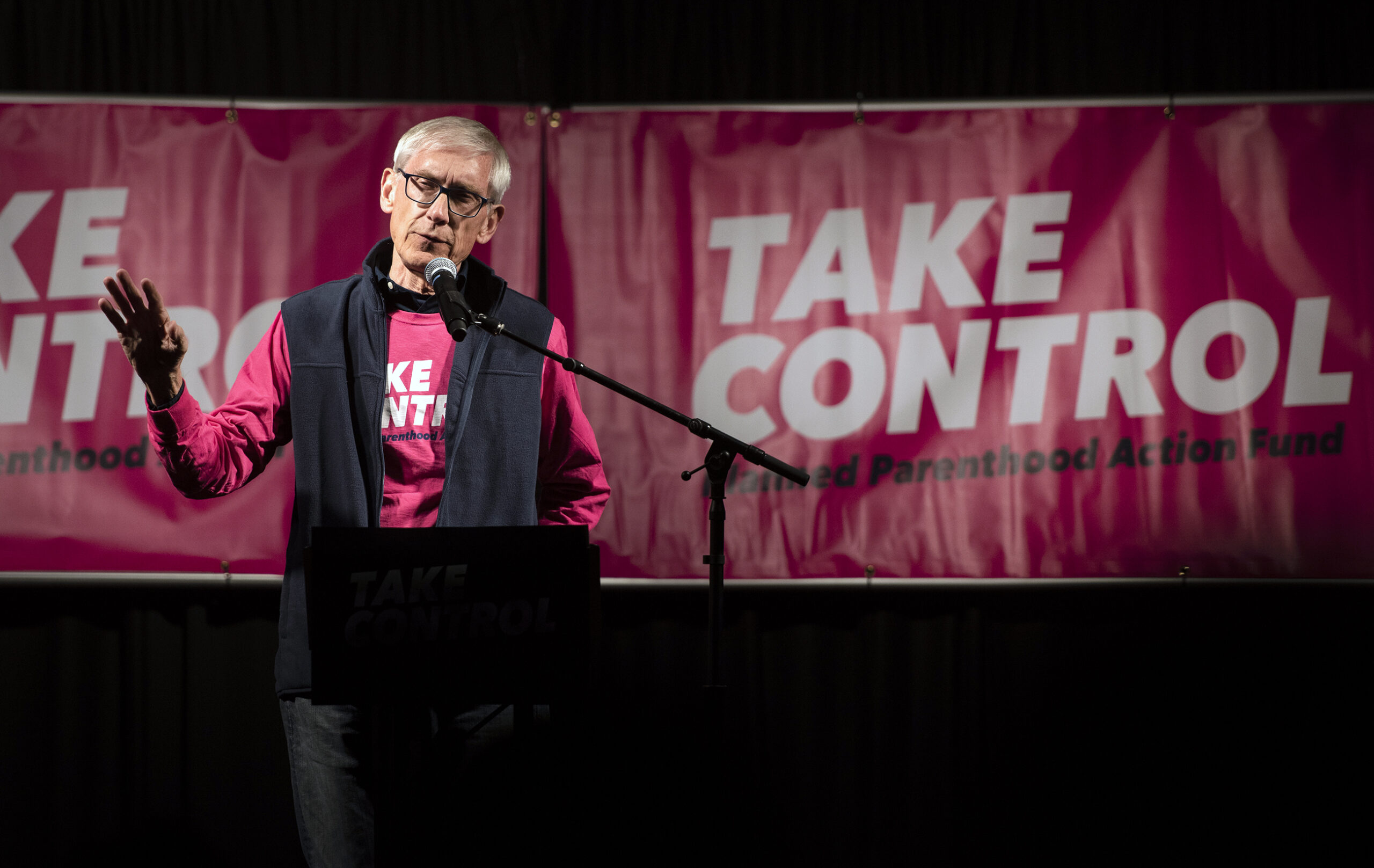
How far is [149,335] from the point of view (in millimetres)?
1594

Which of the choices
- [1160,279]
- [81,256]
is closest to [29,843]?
[81,256]

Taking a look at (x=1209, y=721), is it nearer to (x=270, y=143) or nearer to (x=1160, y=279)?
(x=1160, y=279)

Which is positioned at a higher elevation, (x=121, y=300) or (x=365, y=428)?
(x=121, y=300)

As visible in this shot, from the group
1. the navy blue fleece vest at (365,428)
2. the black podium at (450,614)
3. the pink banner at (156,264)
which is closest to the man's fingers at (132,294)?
the navy blue fleece vest at (365,428)

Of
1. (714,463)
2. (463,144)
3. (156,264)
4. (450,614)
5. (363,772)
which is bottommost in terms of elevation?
(363,772)

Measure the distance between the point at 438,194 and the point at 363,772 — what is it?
128 cm

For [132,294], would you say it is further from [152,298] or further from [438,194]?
[438,194]

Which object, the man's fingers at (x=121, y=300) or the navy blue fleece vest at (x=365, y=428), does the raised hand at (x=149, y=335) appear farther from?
the navy blue fleece vest at (x=365, y=428)

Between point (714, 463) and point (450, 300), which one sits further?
point (714, 463)

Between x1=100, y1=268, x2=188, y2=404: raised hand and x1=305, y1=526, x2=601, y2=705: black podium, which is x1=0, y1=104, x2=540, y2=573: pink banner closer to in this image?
x1=100, y1=268, x2=188, y2=404: raised hand

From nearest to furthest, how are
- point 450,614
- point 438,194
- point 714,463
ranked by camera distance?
point 450,614 → point 714,463 → point 438,194

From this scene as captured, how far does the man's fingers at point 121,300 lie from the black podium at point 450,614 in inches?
23.4

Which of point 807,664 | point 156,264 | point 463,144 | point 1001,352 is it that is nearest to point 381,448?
point 463,144

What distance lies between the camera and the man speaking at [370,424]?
69.0 inches
